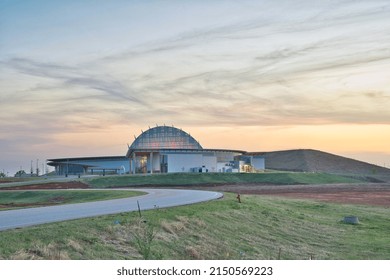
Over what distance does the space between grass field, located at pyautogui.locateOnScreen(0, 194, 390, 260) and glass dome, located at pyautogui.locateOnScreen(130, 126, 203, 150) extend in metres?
94.2

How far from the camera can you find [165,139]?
127m

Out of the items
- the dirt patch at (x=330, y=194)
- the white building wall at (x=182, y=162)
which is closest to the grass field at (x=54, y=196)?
the dirt patch at (x=330, y=194)

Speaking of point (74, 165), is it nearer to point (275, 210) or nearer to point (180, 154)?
point (180, 154)

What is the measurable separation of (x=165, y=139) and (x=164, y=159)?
24.5 metres

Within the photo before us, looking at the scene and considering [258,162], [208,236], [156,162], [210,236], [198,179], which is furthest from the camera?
[258,162]

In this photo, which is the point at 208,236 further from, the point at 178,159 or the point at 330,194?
the point at 178,159

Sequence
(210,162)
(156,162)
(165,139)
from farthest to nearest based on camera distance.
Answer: (165,139), (210,162), (156,162)

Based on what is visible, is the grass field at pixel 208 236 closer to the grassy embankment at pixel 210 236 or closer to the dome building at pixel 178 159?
the grassy embankment at pixel 210 236

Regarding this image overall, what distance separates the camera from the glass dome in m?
127

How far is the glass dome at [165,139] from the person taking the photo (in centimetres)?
12694

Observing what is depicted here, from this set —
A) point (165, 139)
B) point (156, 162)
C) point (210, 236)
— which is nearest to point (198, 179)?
point (156, 162)

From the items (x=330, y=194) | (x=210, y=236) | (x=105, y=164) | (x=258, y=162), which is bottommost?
(x=330, y=194)
